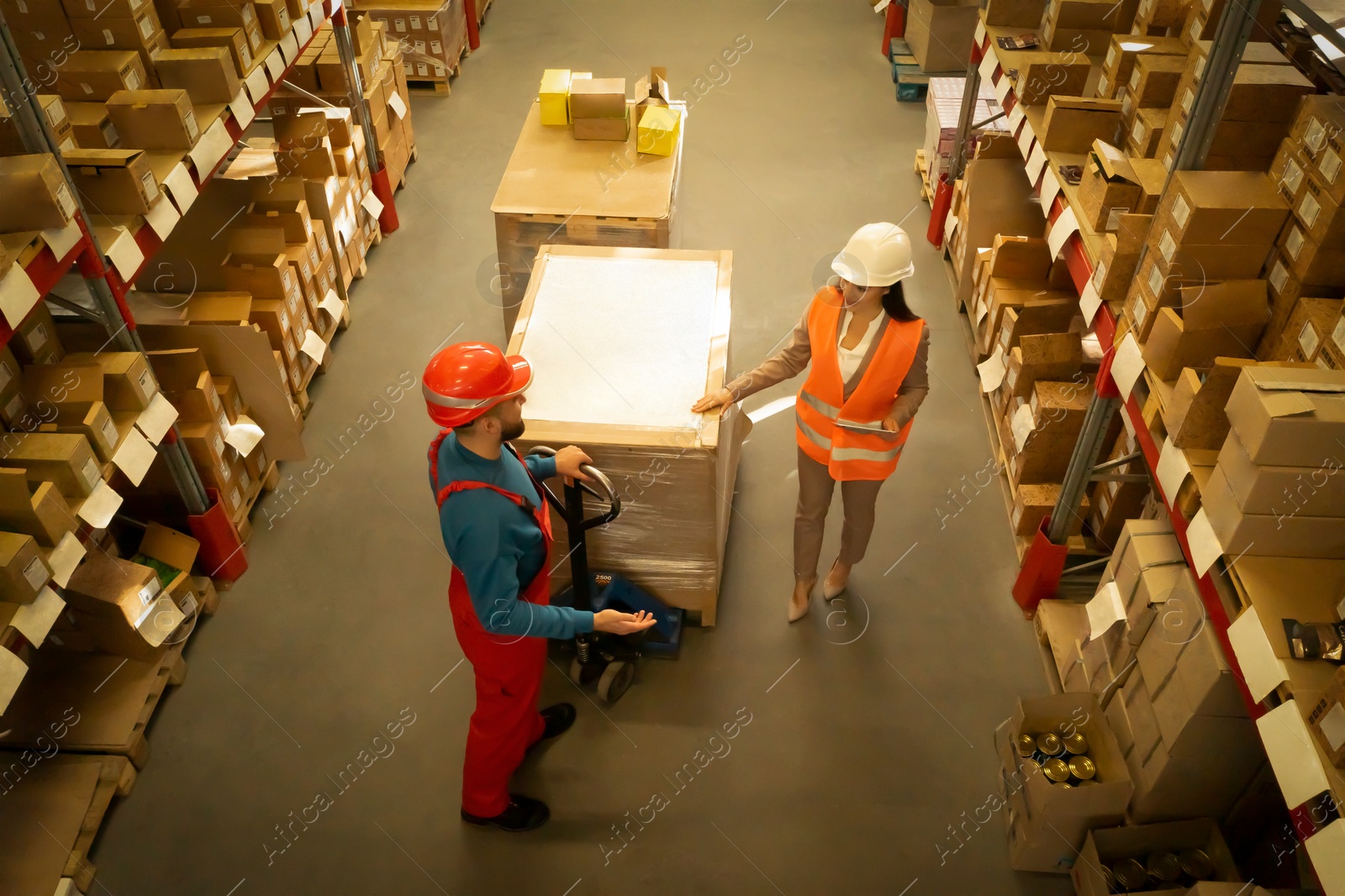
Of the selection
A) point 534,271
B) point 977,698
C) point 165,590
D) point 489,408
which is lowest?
point 977,698

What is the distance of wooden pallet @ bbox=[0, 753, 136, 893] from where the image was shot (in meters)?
3.38

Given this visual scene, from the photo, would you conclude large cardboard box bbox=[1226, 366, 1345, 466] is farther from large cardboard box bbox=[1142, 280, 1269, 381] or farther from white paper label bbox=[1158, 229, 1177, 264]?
white paper label bbox=[1158, 229, 1177, 264]

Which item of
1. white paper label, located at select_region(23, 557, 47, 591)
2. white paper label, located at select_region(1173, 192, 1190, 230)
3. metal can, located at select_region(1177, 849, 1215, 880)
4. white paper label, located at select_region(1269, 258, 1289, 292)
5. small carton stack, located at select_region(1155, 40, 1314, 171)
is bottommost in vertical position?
metal can, located at select_region(1177, 849, 1215, 880)

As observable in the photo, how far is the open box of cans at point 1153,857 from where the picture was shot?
329 centimetres

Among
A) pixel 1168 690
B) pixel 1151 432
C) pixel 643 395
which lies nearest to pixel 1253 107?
pixel 1151 432

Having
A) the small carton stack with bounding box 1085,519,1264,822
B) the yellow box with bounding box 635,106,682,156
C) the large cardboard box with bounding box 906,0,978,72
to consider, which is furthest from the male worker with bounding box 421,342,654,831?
the large cardboard box with bounding box 906,0,978,72

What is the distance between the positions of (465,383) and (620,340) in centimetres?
140

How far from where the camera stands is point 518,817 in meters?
3.64

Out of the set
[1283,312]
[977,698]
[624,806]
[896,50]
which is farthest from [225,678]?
[896,50]

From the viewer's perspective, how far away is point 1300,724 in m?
2.41

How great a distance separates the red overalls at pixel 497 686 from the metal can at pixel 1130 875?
2173 mm

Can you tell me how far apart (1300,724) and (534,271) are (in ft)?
11.1

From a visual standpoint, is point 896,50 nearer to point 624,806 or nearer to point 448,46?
point 448,46

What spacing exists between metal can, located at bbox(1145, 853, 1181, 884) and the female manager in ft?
5.37
